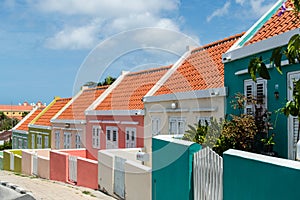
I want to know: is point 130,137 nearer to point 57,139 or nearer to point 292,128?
point 57,139

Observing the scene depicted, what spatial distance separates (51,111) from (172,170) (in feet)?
87.3

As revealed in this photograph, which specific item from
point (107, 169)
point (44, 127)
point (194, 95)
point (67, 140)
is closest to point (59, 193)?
point (107, 169)

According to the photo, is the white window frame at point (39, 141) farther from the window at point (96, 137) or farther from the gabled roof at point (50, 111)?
the window at point (96, 137)

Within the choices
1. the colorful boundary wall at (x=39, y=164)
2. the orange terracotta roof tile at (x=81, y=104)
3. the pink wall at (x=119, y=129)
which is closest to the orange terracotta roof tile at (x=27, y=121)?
the orange terracotta roof tile at (x=81, y=104)

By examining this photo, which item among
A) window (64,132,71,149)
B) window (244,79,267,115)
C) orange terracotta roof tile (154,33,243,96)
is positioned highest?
orange terracotta roof tile (154,33,243,96)

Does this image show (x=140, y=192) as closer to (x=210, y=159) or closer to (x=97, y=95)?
(x=210, y=159)

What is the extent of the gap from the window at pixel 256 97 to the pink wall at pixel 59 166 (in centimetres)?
1123

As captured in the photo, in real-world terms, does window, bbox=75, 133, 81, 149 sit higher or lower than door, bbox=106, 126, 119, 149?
lower

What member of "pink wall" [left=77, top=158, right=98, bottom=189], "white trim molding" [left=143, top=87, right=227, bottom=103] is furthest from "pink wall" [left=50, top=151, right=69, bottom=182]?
"white trim molding" [left=143, top=87, right=227, bottom=103]

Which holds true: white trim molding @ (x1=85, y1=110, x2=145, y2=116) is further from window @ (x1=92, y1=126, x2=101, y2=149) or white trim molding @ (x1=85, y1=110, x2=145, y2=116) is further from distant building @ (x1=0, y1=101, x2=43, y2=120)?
distant building @ (x1=0, y1=101, x2=43, y2=120)

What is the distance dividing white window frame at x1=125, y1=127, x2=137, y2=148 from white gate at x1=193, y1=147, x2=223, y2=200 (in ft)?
36.6

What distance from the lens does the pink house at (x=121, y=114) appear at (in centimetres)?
1922

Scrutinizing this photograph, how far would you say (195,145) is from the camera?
8.20 metres

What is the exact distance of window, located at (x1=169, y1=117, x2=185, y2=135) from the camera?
1431cm
